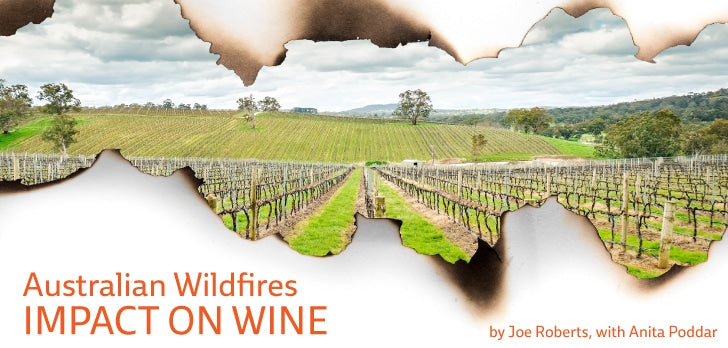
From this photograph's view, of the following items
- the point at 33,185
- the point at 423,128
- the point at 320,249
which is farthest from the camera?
the point at 423,128

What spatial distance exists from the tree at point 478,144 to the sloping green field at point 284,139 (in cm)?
3

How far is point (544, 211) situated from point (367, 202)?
3.97 feet

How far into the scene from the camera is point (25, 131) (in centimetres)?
349

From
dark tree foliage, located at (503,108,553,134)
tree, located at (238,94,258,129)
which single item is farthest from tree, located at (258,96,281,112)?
dark tree foliage, located at (503,108,553,134)

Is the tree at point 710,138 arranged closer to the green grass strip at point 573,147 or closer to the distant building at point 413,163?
the green grass strip at point 573,147

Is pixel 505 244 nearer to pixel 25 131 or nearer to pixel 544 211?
pixel 544 211

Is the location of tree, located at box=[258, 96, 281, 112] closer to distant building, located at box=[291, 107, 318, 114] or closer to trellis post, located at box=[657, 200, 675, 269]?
distant building, located at box=[291, 107, 318, 114]

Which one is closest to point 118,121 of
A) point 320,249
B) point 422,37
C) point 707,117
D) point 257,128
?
point 257,128

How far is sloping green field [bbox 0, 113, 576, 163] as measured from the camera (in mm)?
3403

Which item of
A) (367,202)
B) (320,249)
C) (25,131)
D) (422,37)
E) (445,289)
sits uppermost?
(422,37)

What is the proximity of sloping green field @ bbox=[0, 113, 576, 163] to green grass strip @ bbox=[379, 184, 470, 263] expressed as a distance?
704mm

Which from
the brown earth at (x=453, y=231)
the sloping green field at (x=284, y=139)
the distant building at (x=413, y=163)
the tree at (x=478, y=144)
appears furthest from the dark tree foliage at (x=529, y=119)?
the distant building at (x=413, y=163)

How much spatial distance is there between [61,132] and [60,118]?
0.10 metres

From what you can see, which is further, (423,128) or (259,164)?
(259,164)
